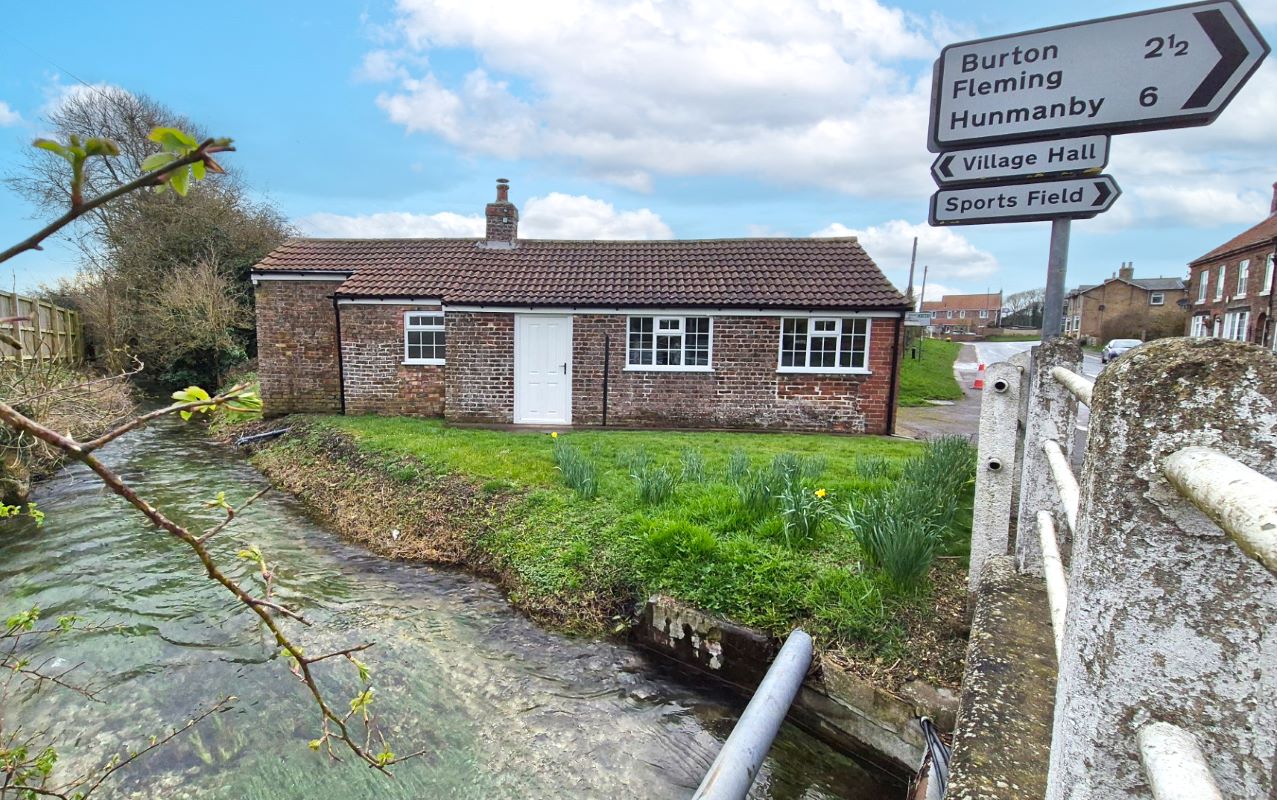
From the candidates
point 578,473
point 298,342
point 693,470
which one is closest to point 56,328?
point 298,342

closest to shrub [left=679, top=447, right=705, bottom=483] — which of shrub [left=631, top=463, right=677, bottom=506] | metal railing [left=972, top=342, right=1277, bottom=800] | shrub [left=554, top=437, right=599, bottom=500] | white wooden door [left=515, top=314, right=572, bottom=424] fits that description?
shrub [left=631, top=463, right=677, bottom=506]

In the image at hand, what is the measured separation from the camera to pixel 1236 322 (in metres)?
35.2

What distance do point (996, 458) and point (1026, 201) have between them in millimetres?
1336

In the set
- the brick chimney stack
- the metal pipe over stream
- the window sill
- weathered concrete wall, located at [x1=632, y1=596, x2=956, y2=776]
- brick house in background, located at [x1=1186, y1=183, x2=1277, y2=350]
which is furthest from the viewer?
brick house in background, located at [x1=1186, y1=183, x2=1277, y2=350]

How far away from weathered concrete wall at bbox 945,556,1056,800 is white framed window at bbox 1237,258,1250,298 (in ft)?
144

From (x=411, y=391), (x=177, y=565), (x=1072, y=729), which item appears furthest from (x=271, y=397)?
(x=1072, y=729)

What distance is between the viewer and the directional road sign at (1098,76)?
275 cm

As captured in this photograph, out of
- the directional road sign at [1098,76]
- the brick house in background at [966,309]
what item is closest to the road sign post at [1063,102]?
the directional road sign at [1098,76]

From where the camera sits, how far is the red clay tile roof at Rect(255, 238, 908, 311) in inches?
508

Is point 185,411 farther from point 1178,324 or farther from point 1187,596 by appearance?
point 1178,324

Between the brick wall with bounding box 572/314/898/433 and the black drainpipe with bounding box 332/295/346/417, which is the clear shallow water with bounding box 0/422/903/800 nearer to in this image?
the brick wall with bounding box 572/314/898/433

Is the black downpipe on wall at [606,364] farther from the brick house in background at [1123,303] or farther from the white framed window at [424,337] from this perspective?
the brick house in background at [1123,303]

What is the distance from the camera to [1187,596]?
2.93 ft

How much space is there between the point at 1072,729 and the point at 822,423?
12254 millimetres
